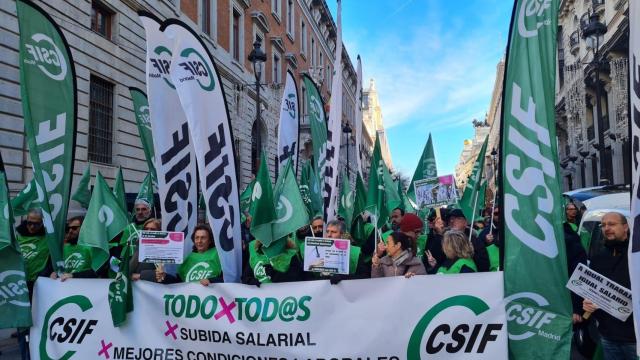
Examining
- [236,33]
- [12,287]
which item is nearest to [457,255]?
[12,287]

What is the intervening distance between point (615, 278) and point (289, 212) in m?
2.78

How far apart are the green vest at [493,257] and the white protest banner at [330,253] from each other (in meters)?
1.94

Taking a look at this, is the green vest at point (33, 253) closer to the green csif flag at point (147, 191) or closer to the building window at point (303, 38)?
the green csif flag at point (147, 191)

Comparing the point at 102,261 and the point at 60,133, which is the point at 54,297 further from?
the point at 60,133

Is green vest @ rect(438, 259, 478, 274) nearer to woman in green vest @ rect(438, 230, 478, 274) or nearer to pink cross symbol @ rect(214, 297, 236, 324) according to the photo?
woman in green vest @ rect(438, 230, 478, 274)

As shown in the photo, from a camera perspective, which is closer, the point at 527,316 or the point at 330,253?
the point at 527,316

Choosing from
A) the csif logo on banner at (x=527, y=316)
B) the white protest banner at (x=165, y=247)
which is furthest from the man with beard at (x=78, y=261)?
the csif logo on banner at (x=527, y=316)

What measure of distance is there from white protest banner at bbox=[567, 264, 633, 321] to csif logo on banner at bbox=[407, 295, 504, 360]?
643 mm

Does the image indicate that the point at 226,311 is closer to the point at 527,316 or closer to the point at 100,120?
the point at 527,316

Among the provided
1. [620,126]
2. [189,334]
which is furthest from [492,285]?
[620,126]

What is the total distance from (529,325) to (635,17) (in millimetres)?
2156

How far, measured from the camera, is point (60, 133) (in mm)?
5137

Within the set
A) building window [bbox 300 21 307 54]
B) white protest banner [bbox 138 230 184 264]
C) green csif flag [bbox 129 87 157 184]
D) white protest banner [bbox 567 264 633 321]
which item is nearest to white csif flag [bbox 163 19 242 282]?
white protest banner [bbox 138 230 184 264]

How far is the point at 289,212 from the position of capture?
509cm
